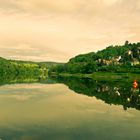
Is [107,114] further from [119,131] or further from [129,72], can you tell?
[129,72]

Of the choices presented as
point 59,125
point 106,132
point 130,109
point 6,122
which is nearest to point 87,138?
point 106,132

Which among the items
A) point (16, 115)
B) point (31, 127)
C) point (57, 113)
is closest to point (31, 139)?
point (31, 127)

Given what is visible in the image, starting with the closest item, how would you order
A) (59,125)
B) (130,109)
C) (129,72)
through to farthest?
(59,125) < (130,109) < (129,72)

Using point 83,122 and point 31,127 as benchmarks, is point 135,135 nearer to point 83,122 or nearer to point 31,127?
point 83,122

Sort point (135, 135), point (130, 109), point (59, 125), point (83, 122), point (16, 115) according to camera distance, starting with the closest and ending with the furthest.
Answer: point (135, 135), point (59, 125), point (83, 122), point (16, 115), point (130, 109)

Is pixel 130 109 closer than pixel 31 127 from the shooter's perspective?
No

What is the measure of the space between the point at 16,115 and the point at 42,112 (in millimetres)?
5062

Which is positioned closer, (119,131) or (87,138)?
(87,138)

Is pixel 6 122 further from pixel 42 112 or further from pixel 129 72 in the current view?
pixel 129 72

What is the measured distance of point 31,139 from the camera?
2950 cm

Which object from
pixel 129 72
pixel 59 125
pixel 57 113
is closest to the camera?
pixel 59 125

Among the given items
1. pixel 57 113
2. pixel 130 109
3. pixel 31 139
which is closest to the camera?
pixel 31 139

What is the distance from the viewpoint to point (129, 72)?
171125 millimetres

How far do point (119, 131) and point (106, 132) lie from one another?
1885 millimetres
